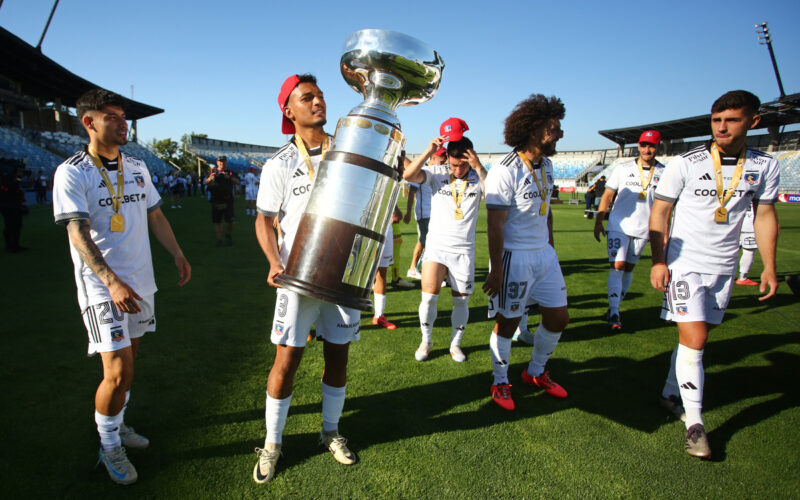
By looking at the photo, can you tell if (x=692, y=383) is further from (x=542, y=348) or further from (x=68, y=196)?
(x=68, y=196)

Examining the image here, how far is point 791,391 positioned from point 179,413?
17.0ft

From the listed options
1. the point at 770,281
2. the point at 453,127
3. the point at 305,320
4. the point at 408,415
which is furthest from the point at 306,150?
the point at 770,281

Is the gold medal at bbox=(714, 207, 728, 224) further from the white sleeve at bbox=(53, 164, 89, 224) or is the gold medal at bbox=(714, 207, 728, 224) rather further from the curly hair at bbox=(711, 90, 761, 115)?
the white sleeve at bbox=(53, 164, 89, 224)

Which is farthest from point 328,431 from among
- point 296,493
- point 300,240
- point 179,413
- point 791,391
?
point 791,391

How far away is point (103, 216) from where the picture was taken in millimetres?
2420

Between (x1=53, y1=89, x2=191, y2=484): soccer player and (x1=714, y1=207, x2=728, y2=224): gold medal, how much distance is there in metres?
3.80

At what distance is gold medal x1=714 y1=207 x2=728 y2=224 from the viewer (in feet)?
9.54

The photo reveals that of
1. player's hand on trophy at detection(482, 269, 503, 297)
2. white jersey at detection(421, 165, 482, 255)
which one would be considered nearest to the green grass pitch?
player's hand on trophy at detection(482, 269, 503, 297)

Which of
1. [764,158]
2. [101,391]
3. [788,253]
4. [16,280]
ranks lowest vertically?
[16,280]

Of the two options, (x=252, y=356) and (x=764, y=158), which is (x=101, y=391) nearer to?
(x=252, y=356)

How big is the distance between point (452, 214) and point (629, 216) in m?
2.81

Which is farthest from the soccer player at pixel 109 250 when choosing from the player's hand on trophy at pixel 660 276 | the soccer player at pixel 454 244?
the player's hand on trophy at pixel 660 276

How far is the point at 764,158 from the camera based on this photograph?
2957 millimetres

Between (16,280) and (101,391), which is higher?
(101,391)
